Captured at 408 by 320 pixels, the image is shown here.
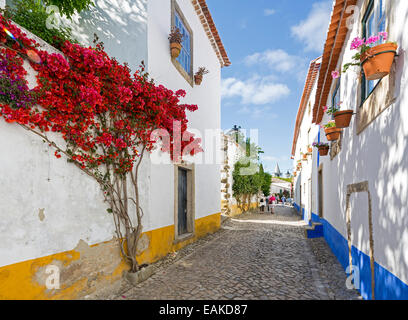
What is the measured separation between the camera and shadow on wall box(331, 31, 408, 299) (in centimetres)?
251

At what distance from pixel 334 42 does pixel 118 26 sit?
4.81 meters

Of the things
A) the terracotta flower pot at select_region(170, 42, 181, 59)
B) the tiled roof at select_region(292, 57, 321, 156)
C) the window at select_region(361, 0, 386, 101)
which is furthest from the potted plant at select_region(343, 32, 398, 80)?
the tiled roof at select_region(292, 57, 321, 156)

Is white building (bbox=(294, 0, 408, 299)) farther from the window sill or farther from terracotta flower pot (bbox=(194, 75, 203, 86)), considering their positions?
terracotta flower pot (bbox=(194, 75, 203, 86))

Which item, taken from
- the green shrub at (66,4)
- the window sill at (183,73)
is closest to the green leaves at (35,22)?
the green shrub at (66,4)

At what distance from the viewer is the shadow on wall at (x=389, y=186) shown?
8.24 feet

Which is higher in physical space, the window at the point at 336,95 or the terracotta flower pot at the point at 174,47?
the terracotta flower pot at the point at 174,47

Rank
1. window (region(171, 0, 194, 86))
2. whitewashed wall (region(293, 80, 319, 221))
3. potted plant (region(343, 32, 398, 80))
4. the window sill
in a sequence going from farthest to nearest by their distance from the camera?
whitewashed wall (region(293, 80, 319, 221)) → window (region(171, 0, 194, 86)) → the window sill → potted plant (region(343, 32, 398, 80))

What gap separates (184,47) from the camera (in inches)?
321

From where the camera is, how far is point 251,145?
21859 mm

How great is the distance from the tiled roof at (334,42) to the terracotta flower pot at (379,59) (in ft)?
8.99

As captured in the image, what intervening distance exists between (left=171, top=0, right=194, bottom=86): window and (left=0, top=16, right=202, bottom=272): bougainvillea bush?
2.32 metres

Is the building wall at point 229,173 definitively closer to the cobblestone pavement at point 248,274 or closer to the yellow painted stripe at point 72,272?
the cobblestone pavement at point 248,274
